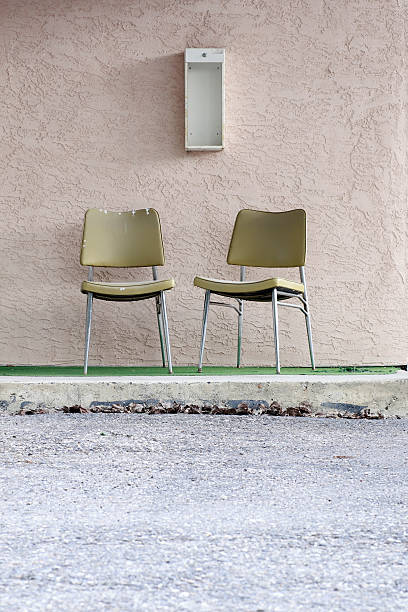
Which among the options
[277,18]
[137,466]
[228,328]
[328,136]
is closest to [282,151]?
[328,136]

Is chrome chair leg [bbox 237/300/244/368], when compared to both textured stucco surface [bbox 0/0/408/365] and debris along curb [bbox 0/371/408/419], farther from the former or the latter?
debris along curb [bbox 0/371/408/419]

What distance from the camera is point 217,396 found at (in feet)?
10.3

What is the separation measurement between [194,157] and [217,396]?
184cm

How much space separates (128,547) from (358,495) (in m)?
0.63

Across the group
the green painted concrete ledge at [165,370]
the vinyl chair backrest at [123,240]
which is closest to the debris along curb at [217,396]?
the green painted concrete ledge at [165,370]

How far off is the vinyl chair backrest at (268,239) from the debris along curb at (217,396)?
1121mm

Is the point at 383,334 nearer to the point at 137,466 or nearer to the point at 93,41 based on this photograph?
the point at 93,41

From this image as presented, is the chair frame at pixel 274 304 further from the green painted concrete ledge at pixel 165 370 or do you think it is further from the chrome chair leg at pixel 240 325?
the green painted concrete ledge at pixel 165 370

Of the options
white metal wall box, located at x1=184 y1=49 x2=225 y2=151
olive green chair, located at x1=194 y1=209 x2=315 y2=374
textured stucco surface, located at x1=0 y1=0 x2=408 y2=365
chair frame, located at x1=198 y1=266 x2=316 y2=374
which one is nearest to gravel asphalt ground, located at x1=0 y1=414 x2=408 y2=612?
chair frame, located at x1=198 y1=266 x2=316 y2=374

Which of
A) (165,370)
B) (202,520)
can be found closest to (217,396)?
(165,370)

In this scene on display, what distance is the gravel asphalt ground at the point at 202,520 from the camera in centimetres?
113

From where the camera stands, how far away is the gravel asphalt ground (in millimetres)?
1128

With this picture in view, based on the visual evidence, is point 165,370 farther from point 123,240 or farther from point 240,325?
point 123,240

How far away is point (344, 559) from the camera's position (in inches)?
50.2
